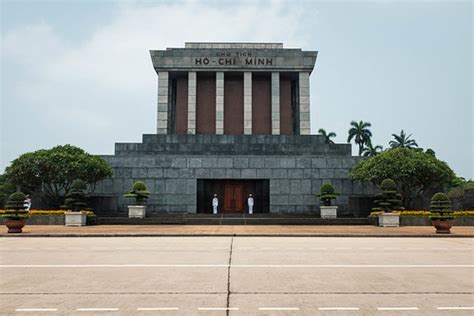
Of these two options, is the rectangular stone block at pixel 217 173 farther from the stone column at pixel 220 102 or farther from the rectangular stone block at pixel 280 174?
the stone column at pixel 220 102

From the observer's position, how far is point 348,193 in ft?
109

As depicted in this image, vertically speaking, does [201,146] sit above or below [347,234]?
above

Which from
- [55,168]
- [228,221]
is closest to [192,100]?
[55,168]

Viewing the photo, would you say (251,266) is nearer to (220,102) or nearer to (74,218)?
(74,218)

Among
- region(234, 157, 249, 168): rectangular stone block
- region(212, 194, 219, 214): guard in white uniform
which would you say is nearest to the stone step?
region(212, 194, 219, 214): guard in white uniform

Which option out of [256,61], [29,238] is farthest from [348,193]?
[29,238]

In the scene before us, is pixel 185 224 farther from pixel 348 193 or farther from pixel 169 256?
pixel 169 256

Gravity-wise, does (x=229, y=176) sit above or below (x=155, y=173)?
below

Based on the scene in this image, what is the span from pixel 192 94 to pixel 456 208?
986 inches

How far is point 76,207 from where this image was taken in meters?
26.8

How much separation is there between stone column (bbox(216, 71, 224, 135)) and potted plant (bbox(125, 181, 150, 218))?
1313cm

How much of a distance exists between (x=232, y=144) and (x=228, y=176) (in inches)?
167

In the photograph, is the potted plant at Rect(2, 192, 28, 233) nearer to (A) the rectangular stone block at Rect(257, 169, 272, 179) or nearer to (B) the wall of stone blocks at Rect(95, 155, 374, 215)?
(B) the wall of stone blocks at Rect(95, 155, 374, 215)

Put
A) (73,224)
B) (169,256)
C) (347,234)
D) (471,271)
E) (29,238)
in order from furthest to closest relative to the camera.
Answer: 1. (73,224)
2. (347,234)
3. (29,238)
4. (169,256)
5. (471,271)
